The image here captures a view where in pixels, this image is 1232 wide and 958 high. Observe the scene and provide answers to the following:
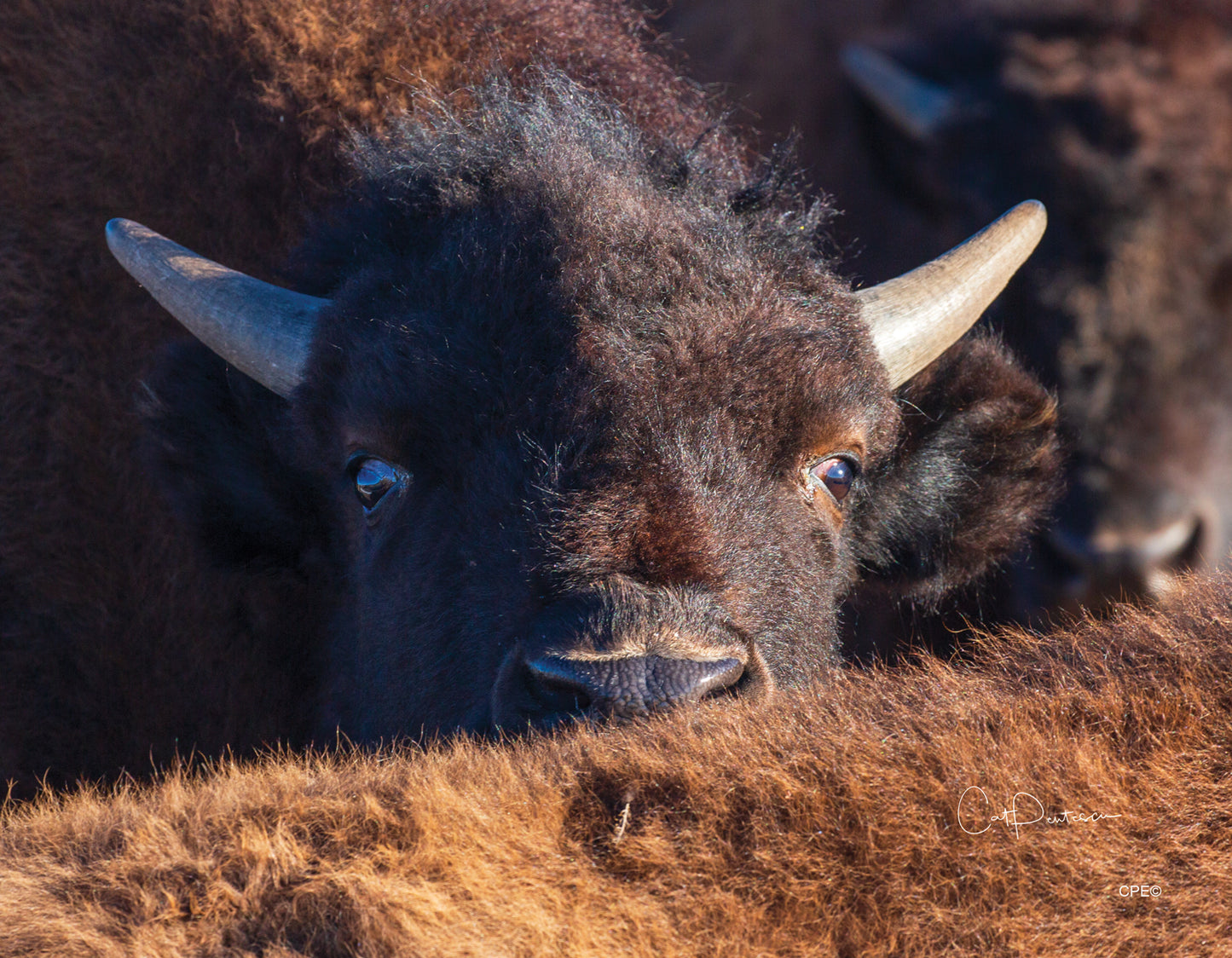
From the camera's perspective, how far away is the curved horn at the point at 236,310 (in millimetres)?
3873

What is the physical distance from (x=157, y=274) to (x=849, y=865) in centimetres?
307

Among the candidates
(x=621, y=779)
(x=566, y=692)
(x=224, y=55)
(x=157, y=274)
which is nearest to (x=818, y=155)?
(x=224, y=55)

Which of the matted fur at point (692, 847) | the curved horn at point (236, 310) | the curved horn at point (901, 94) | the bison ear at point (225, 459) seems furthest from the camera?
the curved horn at point (901, 94)

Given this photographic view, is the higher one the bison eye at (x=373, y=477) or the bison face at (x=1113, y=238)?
the bison face at (x=1113, y=238)

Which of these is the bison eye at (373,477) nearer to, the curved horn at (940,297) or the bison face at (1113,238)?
the curved horn at (940,297)

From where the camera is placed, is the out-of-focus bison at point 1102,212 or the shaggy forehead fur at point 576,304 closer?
the shaggy forehead fur at point 576,304

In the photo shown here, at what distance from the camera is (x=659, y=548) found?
9.91 ft

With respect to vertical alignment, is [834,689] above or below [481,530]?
above

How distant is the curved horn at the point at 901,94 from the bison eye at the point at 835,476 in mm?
4982

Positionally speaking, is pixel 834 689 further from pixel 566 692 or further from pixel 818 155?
pixel 818 155
